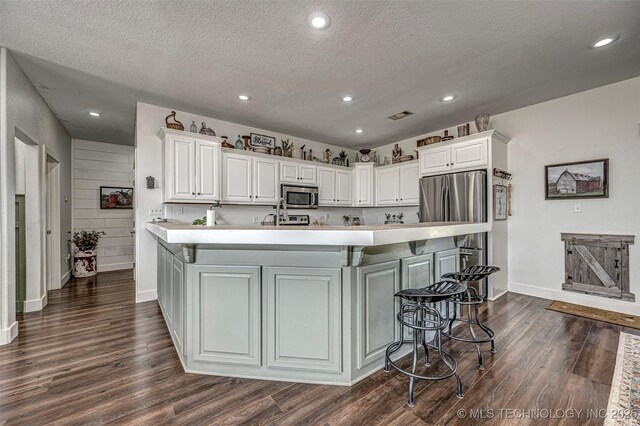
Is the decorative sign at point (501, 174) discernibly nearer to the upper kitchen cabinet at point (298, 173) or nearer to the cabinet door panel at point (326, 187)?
the cabinet door panel at point (326, 187)

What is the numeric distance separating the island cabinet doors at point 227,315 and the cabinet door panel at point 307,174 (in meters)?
3.34

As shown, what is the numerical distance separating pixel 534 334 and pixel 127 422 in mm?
3412

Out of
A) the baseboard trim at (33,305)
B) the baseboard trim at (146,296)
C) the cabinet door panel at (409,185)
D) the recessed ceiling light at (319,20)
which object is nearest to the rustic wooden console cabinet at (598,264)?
the cabinet door panel at (409,185)

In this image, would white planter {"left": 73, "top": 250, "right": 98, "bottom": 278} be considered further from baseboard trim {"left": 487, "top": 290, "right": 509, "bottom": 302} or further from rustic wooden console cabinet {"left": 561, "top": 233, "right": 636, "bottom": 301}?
rustic wooden console cabinet {"left": 561, "top": 233, "right": 636, "bottom": 301}

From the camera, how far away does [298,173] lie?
507 centimetres

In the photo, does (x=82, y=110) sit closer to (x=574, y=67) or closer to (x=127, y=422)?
(x=127, y=422)

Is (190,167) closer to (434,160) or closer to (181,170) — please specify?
(181,170)

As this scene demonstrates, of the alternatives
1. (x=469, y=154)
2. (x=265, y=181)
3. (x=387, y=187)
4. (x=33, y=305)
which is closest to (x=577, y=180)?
(x=469, y=154)

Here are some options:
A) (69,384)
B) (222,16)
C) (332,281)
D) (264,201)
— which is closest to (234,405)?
Answer: (332,281)

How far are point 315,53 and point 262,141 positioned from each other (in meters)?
2.55

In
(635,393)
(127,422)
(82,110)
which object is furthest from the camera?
(82,110)

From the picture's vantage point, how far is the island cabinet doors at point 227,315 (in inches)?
76.4

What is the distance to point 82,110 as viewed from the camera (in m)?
3.99

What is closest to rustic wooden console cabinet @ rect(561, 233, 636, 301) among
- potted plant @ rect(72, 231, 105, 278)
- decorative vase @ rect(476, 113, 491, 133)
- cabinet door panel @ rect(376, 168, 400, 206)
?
decorative vase @ rect(476, 113, 491, 133)
